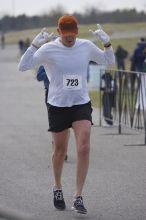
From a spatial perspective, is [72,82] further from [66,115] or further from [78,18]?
[78,18]

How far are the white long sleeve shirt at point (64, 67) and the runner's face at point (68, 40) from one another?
3 centimetres

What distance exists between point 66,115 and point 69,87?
285mm

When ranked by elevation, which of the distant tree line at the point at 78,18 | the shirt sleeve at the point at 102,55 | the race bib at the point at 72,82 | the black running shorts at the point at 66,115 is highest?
the shirt sleeve at the point at 102,55

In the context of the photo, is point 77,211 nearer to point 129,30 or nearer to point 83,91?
point 83,91

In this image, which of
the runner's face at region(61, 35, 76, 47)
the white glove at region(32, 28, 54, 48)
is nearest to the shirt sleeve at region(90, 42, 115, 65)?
the runner's face at region(61, 35, 76, 47)

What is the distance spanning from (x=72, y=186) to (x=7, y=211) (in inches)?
191

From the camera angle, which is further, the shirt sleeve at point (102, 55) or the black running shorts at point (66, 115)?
the shirt sleeve at point (102, 55)

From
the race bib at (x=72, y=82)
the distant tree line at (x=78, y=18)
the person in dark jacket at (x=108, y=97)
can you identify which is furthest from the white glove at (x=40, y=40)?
the distant tree line at (x=78, y=18)

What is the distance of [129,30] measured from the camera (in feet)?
247

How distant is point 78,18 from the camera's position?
9088 cm

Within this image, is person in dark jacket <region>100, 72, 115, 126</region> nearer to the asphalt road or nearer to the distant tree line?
the asphalt road

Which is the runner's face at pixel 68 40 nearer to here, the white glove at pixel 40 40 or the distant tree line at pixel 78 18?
the white glove at pixel 40 40

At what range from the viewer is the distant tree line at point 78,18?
82688mm

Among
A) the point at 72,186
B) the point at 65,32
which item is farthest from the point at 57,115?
the point at 72,186
